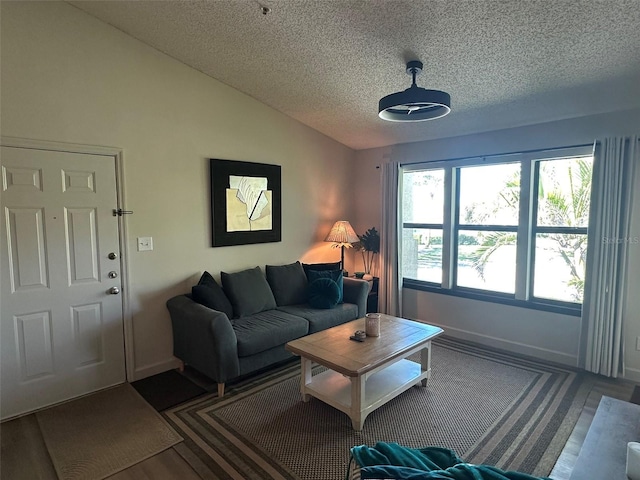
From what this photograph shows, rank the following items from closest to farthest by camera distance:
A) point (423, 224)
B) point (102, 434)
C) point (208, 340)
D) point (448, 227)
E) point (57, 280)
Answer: point (102, 434) → point (57, 280) → point (208, 340) → point (448, 227) → point (423, 224)

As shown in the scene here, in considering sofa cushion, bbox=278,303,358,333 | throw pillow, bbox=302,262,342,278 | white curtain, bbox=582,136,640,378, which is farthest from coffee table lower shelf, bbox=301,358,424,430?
white curtain, bbox=582,136,640,378

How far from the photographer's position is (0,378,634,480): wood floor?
205 centimetres

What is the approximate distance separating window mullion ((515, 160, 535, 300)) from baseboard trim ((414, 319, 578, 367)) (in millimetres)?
512

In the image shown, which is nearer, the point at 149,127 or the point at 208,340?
the point at 208,340

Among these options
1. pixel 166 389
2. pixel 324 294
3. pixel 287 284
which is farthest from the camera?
pixel 287 284

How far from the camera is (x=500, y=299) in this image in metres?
3.93

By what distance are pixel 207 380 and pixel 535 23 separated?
3.65m

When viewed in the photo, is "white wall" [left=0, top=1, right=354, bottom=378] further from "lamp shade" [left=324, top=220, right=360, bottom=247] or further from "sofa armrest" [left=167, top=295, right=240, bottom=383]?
"lamp shade" [left=324, top=220, right=360, bottom=247]

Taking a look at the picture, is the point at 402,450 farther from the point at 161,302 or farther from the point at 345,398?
the point at 161,302

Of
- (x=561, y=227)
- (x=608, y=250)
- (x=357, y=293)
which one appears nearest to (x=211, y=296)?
(x=357, y=293)

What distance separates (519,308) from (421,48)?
9.09ft

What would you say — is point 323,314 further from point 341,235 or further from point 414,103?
point 414,103

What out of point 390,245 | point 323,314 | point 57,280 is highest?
point 390,245

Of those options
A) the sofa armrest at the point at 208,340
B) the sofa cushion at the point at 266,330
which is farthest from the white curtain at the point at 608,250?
the sofa armrest at the point at 208,340
